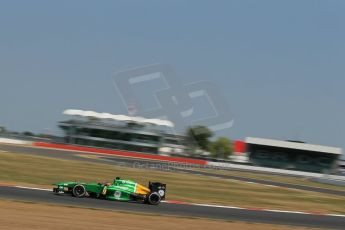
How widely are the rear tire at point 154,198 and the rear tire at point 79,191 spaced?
2042mm

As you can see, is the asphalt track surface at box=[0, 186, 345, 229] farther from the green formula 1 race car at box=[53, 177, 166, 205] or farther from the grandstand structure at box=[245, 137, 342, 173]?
the grandstand structure at box=[245, 137, 342, 173]

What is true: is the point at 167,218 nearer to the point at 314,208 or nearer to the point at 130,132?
the point at 314,208

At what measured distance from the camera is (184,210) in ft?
50.1

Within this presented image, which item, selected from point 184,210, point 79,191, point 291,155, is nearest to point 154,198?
point 184,210

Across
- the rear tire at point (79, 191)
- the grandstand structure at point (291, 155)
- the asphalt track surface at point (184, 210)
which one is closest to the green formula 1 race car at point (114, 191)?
the rear tire at point (79, 191)

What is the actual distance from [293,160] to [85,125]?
3316 cm

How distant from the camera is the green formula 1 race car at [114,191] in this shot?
15.5 m

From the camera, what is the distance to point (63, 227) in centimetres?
1014

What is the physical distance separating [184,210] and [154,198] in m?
1.20

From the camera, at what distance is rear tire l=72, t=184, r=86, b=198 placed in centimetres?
1541

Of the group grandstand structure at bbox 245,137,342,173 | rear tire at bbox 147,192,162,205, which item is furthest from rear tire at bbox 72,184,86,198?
grandstand structure at bbox 245,137,342,173

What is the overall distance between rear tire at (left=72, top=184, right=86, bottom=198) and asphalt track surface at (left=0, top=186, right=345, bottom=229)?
22 centimetres

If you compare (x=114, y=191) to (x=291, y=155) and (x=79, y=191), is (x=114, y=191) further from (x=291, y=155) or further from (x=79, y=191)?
(x=291, y=155)

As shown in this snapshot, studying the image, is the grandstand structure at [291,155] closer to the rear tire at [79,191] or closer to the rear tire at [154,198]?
the rear tire at [154,198]
